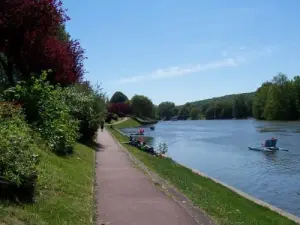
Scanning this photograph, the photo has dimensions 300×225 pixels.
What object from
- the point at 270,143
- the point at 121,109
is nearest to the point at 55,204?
the point at 270,143

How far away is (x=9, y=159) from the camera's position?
6.78m

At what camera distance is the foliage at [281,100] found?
4582 inches

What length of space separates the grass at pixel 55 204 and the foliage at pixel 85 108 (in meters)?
10.5

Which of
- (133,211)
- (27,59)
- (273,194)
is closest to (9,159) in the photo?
(133,211)

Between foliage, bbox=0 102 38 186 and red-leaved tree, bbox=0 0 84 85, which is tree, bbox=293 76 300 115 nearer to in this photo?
red-leaved tree, bbox=0 0 84 85

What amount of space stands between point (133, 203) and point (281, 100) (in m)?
115

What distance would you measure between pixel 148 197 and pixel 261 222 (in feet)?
10.4

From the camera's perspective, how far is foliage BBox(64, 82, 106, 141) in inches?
862

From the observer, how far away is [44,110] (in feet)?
47.4

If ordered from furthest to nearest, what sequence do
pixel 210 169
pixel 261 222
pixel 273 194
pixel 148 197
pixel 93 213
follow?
pixel 210 169 < pixel 273 194 < pixel 261 222 < pixel 148 197 < pixel 93 213

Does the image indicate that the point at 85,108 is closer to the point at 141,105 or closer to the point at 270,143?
the point at 270,143

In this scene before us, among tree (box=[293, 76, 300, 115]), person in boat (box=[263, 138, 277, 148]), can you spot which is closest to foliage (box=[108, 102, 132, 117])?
tree (box=[293, 76, 300, 115])

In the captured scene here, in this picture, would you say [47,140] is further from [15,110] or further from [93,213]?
[93,213]

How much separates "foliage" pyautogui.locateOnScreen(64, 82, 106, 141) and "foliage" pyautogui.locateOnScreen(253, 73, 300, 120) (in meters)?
94.8
